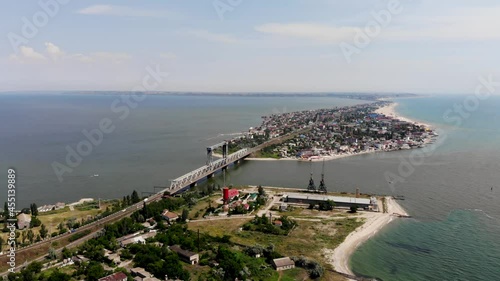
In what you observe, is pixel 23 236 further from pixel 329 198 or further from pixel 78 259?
pixel 329 198

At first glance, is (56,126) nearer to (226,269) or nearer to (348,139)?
(348,139)

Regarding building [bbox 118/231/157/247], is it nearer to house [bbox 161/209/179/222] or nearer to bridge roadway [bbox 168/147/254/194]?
house [bbox 161/209/179/222]

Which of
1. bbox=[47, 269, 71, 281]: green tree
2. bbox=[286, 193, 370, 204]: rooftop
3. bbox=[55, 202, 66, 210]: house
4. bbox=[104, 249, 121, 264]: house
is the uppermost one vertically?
bbox=[286, 193, 370, 204]: rooftop

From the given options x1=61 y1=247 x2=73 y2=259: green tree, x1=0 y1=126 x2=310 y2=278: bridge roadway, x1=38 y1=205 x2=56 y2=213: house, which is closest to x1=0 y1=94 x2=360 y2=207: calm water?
x1=38 y1=205 x2=56 y2=213: house

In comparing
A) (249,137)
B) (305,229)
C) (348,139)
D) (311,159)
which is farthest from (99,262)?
(348,139)

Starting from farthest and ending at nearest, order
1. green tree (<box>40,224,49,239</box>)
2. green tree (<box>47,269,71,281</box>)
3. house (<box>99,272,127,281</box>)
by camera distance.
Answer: green tree (<box>40,224,49,239</box>) → house (<box>99,272,127,281</box>) → green tree (<box>47,269,71,281</box>)

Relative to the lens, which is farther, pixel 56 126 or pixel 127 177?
pixel 56 126

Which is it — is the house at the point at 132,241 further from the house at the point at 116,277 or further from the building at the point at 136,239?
the house at the point at 116,277
